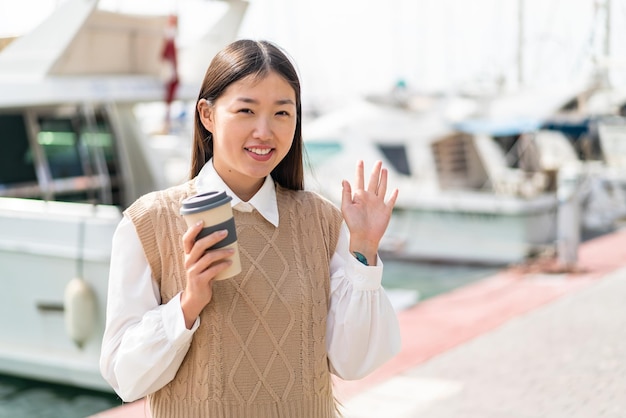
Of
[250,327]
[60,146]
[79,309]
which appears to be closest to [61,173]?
[60,146]

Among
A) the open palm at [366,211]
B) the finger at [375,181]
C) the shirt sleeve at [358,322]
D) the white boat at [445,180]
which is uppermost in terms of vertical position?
the finger at [375,181]

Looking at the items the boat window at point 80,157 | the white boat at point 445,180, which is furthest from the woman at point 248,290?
the white boat at point 445,180

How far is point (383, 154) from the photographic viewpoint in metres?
15.8

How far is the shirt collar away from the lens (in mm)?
1983

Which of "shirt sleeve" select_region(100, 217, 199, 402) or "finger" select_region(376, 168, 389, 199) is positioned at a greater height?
"finger" select_region(376, 168, 389, 199)

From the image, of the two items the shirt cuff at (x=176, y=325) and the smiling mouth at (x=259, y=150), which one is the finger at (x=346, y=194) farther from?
the shirt cuff at (x=176, y=325)

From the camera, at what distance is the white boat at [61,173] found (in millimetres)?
6758

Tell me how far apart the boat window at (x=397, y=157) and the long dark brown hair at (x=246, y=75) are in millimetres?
13644

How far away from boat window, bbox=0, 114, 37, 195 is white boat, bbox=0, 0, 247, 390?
0.01 meters

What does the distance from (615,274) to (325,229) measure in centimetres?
883

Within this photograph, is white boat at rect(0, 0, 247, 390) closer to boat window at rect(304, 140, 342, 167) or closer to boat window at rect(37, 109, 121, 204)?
boat window at rect(37, 109, 121, 204)

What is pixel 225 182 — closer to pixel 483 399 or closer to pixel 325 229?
pixel 325 229

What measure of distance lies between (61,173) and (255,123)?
7.33m

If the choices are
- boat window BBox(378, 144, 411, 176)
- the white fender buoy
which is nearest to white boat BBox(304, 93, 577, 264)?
boat window BBox(378, 144, 411, 176)
